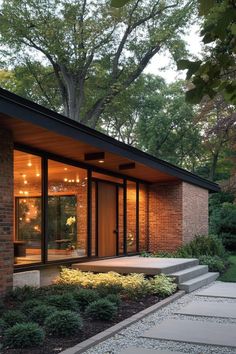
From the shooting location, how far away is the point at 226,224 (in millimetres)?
22375

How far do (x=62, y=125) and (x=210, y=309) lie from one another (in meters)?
4.08

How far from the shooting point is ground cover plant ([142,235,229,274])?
13242 mm

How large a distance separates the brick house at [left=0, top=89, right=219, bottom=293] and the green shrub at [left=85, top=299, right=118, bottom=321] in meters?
1.97

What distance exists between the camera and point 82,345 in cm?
530

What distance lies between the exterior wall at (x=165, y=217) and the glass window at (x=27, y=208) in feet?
22.4

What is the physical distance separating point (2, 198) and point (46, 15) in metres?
17.1

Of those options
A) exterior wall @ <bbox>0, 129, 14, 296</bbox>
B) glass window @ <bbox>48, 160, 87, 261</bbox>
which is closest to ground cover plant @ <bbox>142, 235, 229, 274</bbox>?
glass window @ <bbox>48, 160, 87, 261</bbox>

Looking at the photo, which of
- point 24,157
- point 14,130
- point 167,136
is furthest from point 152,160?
point 167,136

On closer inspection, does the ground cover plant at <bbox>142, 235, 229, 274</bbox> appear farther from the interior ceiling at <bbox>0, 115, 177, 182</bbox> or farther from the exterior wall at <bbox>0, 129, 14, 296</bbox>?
→ the exterior wall at <bbox>0, 129, 14, 296</bbox>

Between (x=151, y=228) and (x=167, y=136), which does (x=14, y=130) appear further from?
(x=167, y=136)

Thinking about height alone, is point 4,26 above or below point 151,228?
above

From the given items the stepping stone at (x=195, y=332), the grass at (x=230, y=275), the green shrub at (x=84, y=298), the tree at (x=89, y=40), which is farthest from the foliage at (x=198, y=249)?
the tree at (x=89, y=40)

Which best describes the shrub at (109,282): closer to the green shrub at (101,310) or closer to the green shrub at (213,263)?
the green shrub at (101,310)

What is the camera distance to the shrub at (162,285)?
8844mm
